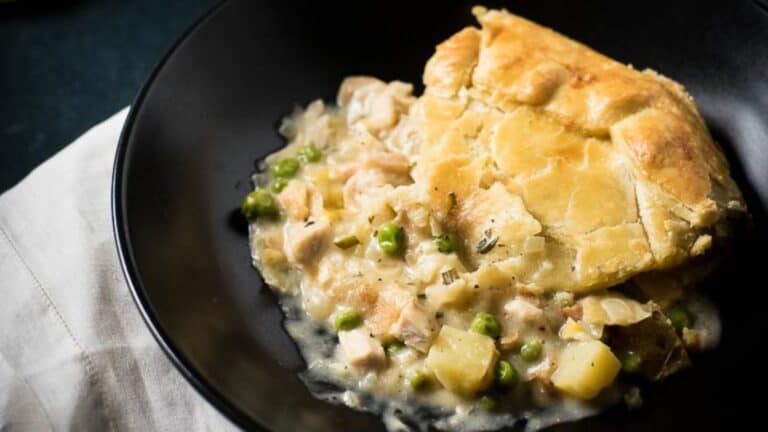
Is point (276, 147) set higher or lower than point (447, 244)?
lower

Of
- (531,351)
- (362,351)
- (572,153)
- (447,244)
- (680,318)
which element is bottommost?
(362,351)

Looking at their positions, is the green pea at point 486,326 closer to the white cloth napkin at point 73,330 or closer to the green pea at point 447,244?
the green pea at point 447,244

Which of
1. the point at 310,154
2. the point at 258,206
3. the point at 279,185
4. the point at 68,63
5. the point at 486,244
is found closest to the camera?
the point at 486,244

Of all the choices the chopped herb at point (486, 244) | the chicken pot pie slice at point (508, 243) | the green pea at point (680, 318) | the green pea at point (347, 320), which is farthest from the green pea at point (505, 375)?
the green pea at point (680, 318)

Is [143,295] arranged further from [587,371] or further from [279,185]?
[587,371]

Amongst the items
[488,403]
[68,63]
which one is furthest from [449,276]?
[68,63]

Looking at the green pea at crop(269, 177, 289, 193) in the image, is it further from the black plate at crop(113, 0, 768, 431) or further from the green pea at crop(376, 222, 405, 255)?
the green pea at crop(376, 222, 405, 255)

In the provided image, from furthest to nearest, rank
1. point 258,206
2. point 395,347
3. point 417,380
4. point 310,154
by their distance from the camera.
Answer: point 310,154
point 258,206
point 395,347
point 417,380

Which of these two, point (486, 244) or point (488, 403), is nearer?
point (488, 403)
